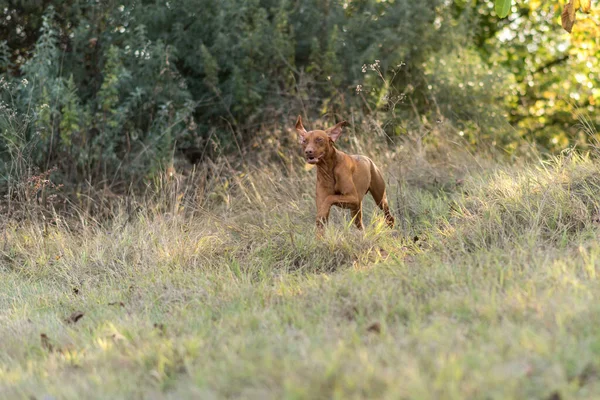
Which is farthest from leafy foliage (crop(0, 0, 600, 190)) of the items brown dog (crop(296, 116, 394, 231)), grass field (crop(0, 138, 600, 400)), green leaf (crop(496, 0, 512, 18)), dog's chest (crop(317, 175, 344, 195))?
green leaf (crop(496, 0, 512, 18))

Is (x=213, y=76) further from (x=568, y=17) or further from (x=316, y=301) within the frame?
(x=316, y=301)

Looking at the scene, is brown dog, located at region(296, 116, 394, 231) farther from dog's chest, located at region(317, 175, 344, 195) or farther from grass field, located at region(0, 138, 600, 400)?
grass field, located at region(0, 138, 600, 400)

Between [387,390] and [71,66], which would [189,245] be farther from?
[71,66]

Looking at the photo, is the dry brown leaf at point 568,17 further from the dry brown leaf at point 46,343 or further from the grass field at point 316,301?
the dry brown leaf at point 46,343

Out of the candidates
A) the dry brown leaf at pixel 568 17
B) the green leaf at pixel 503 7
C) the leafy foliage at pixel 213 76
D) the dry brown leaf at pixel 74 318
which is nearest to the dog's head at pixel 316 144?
the green leaf at pixel 503 7

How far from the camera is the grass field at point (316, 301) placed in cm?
301

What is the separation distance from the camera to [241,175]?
864 cm

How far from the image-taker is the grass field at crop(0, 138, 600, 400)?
9.88 ft

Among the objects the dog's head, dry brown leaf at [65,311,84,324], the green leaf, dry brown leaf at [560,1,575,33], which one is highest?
the green leaf

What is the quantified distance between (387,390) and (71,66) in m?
7.99

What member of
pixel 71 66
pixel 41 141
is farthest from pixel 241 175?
pixel 71 66

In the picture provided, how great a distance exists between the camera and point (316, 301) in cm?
429

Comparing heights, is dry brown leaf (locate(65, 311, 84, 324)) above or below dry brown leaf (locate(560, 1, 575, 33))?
below

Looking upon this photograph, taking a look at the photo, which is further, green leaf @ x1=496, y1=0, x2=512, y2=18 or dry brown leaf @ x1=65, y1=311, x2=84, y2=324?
green leaf @ x1=496, y1=0, x2=512, y2=18
